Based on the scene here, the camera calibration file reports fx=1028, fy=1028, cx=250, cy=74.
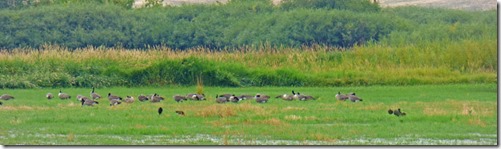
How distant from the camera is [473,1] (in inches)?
3108

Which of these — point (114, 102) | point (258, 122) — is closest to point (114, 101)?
point (114, 102)

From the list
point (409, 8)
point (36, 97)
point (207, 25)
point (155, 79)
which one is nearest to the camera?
point (36, 97)

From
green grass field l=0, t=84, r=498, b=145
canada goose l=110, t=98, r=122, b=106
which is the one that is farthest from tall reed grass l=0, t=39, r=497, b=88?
canada goose l=110, t=98, r=122, b=106

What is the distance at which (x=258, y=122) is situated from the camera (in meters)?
18.0

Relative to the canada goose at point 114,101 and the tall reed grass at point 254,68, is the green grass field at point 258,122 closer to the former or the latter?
the canada goose at point 114,101

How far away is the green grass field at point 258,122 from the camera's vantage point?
51.2 feet

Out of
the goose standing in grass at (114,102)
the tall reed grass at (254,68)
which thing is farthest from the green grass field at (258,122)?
the tall reed grass at (254,68)

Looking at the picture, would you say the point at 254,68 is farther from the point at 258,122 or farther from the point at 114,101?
the point at 258,122

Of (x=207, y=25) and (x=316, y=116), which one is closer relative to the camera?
(x=316, y=116)

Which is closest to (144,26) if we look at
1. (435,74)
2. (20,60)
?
(20,60)

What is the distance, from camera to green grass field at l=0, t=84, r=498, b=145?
15602 millimetres

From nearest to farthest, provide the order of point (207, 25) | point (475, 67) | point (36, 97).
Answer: point (36, 97), point (475, 67), point (207, 25)

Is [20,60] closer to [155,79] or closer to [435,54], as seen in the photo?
[155,79]

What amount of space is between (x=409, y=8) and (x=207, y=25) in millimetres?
15123
